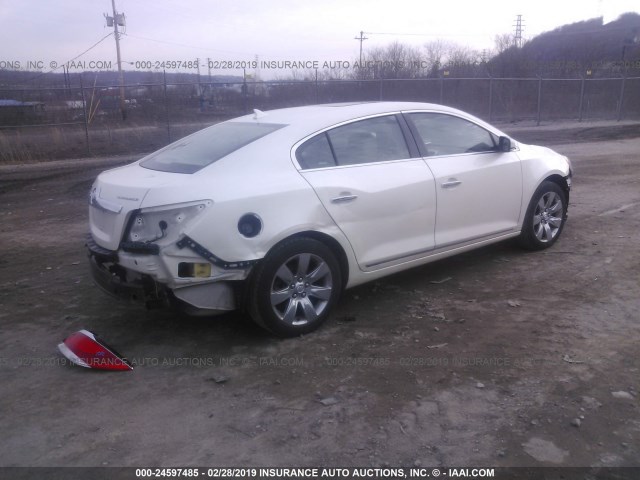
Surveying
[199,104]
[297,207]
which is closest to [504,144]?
[297,207]

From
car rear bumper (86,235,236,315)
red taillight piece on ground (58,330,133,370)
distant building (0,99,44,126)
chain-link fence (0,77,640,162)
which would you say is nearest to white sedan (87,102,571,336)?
car rear bumper (86,235,236,315)

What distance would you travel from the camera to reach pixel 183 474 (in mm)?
3068

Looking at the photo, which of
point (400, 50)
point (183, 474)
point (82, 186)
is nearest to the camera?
point (183, 474)

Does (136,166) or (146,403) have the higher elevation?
(136,166)

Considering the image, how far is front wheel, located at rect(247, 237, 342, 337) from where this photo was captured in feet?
14.0

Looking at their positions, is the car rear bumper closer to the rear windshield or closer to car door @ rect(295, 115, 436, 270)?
the rear windshield

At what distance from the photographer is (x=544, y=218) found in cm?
648

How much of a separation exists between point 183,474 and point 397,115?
342cm

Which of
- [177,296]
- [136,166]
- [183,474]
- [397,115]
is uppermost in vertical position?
[397,115]

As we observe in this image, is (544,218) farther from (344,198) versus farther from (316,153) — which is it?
(316,153)

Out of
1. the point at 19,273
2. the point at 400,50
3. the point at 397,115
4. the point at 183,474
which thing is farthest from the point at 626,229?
the point at 400,50

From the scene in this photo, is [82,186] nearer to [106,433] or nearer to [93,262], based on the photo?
[93,262]

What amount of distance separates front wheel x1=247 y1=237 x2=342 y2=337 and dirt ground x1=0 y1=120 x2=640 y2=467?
16 centimetres

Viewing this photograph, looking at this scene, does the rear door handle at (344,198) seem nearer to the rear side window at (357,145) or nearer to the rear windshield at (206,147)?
the rear side window at (357,145)
